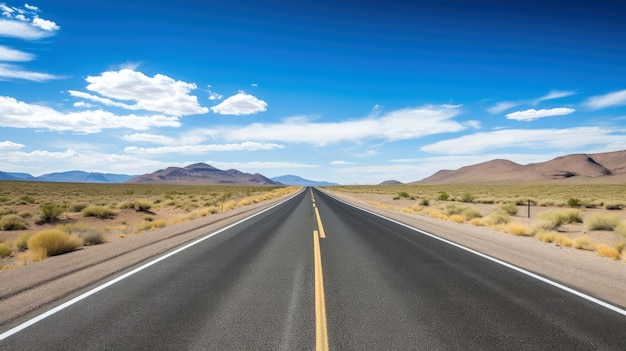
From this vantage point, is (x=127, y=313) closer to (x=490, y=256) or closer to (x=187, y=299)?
(x=187, y=299)

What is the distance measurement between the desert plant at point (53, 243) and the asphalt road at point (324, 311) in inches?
149

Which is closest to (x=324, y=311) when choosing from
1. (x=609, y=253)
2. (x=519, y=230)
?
(x=609, y=253)

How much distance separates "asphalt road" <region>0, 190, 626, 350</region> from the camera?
438 centimetres

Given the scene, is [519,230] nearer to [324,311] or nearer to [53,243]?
[324,311]

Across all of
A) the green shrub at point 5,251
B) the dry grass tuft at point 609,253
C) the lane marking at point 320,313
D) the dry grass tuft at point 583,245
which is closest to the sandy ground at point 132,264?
the dry grass tuft at point 609,253

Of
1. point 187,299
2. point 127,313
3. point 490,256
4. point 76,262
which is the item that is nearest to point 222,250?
point 76,262

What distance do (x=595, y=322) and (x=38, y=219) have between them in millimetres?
25998

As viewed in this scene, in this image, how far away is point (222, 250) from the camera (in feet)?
34.2

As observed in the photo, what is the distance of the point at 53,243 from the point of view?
10.2 m

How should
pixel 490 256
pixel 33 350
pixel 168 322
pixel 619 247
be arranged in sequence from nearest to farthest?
pixel 33 350 → pixel 168 322 → pixel 490 256 → pixel 619 247

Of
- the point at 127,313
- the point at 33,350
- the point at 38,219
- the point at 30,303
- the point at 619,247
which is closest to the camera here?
the point at 33,350

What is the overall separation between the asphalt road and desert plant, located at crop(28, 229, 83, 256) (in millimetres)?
3775

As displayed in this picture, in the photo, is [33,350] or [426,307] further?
[426,307]

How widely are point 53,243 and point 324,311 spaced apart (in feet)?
29.4
